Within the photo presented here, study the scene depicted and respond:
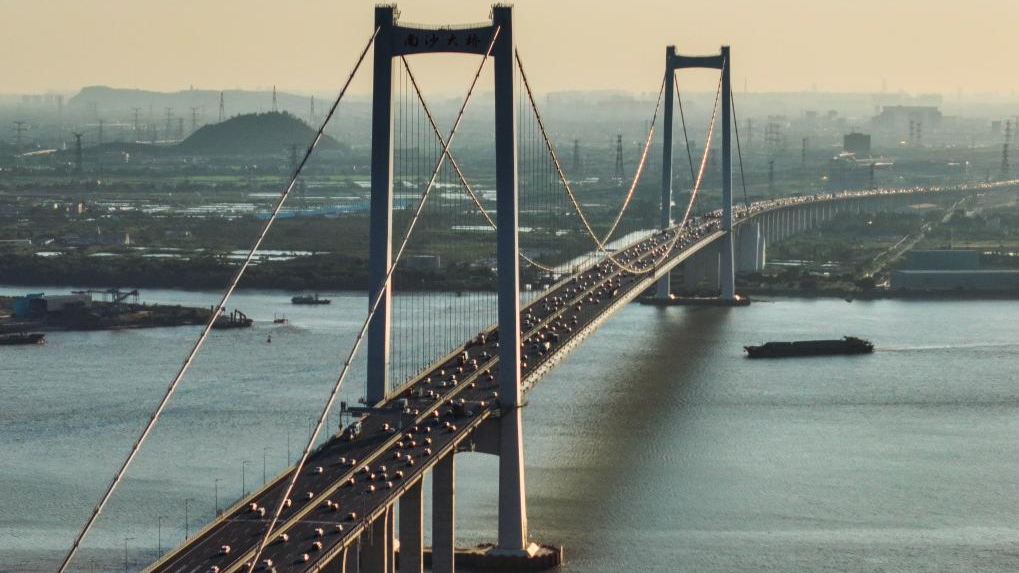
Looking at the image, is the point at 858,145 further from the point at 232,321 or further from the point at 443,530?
the point at 443,530

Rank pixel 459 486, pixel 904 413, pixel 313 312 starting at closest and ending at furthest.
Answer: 1. pixel 459 486
2. pixel 904 413
3. pixel 313 312

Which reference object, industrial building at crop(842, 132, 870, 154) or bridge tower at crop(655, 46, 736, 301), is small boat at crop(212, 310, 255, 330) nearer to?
bridge tower at crop(655, 46, 736, 301)

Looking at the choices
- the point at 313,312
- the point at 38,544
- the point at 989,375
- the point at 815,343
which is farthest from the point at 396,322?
the point at 38,544

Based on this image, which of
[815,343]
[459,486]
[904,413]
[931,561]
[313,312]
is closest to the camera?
[931,561]

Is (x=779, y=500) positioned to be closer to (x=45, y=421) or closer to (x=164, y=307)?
(x=45, y=421)

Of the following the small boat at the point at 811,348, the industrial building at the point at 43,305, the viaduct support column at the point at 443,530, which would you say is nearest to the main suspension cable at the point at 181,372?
the viaduct support column at the point at 443,530

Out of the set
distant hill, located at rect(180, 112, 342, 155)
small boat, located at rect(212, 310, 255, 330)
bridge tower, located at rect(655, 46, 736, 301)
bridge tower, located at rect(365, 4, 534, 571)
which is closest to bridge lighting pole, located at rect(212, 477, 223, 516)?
bridge tower, located at rect(365, 4, 534, 571)

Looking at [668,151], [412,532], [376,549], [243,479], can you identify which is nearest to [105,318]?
[668,151]

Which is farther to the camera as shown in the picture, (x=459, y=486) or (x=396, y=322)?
(x=396, y=322)
